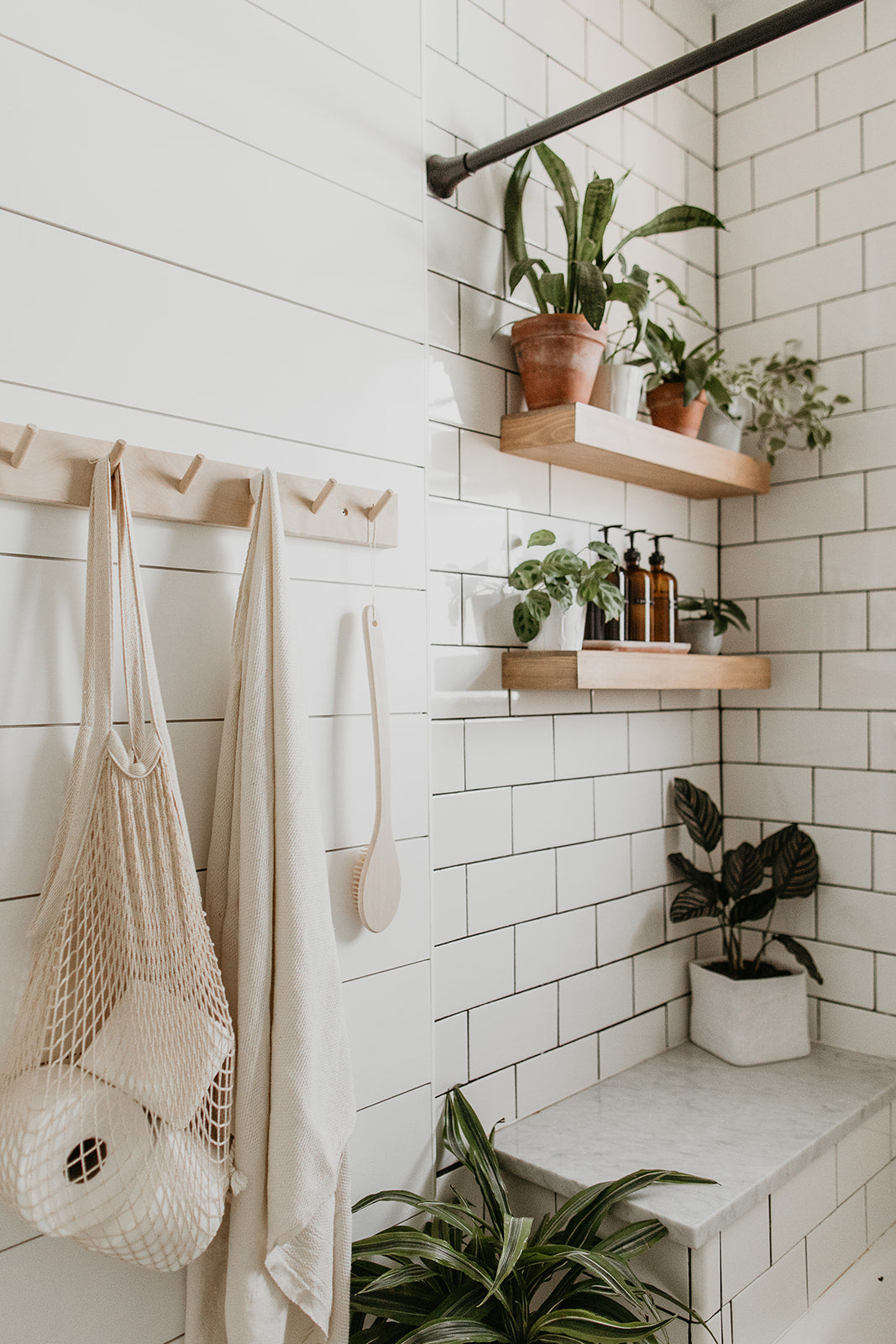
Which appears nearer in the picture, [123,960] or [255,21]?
[123,960]

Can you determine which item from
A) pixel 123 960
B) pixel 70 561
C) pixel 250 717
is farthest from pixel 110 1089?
pixel 70 561

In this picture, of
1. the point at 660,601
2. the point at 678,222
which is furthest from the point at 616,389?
the point at 660,601

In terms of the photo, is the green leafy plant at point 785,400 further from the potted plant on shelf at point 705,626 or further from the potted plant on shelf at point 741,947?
the potted plant on shelf at point 741,947

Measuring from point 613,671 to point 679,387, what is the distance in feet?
1.85

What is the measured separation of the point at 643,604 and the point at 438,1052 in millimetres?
792

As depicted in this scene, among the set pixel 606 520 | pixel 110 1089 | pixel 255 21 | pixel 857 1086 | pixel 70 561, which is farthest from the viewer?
pixel 606 520

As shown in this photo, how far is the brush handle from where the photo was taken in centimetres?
123

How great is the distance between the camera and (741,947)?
6.15ft

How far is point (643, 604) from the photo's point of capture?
1.68 meters

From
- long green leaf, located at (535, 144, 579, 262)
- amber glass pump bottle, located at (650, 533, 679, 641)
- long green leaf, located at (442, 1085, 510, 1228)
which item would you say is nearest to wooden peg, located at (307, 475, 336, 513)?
long green leaf, located at (535, 144, 579, 262)

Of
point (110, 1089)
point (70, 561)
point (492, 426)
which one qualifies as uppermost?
point (492, 426)

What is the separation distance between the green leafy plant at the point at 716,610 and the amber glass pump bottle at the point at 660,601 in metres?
0.07

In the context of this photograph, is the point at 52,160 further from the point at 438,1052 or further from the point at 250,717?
the point at 438,1052

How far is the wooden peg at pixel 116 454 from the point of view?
3.19 ft
